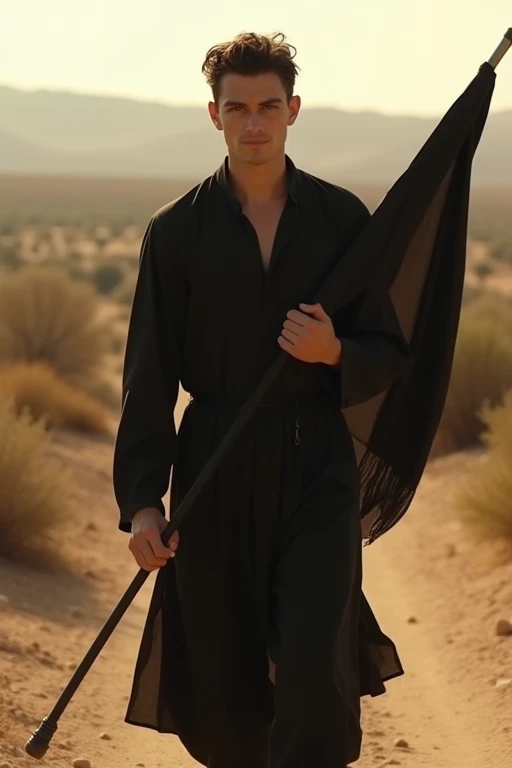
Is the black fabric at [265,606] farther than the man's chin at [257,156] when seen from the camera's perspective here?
No

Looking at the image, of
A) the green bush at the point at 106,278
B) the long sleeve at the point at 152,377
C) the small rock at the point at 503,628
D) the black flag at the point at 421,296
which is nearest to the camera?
the long sleeve at the point at 152,377

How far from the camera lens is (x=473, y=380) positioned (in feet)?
43.7

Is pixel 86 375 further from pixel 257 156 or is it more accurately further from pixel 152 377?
pixel 257 156

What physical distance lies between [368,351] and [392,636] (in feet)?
12.6

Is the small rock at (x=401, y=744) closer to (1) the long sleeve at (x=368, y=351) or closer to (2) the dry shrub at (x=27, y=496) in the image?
(1) the long sleeve at (x=368, y=351)

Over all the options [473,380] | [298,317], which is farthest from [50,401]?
[298,317]

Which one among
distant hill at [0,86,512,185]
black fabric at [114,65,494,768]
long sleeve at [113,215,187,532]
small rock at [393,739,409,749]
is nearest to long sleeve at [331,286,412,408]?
black fabric at [114,65,494,768]

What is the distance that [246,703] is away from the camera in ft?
13.7

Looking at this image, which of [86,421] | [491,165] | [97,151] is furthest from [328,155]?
[86,421]

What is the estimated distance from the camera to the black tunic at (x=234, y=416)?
399cm

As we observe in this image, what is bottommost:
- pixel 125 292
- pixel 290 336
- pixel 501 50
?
pixel 290 336

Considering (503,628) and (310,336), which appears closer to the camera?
(310,336)

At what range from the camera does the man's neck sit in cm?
409

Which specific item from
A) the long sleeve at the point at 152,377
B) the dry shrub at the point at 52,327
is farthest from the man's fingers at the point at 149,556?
the dry shrub at the point at 52,327
